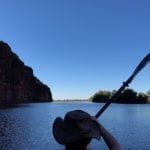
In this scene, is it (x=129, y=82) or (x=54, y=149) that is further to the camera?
(x=54, y=149)

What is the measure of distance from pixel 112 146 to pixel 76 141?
1.30 ft

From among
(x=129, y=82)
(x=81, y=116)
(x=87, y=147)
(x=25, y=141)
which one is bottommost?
(x=25, y=141)

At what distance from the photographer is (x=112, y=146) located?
132 inches

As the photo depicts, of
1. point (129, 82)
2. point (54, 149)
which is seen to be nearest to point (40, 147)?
point (54, 149)

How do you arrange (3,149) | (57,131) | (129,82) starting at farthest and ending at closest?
(3,149) → (129,82) → (57,131)

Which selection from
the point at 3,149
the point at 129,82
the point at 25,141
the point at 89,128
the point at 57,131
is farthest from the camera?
the point at 25,141

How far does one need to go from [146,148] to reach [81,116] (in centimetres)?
3447

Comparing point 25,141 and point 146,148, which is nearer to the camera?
point 146,148

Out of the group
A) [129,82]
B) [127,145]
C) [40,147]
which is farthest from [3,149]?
[129,82]

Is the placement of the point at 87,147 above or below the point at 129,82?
below

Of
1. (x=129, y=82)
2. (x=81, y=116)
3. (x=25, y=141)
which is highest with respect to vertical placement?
(x=129, y=82)

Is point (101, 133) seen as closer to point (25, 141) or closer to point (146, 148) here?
point (146, 148)

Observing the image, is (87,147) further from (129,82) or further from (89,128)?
(129,82)

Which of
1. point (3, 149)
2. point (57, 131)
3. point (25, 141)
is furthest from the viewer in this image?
point (25, 141)
